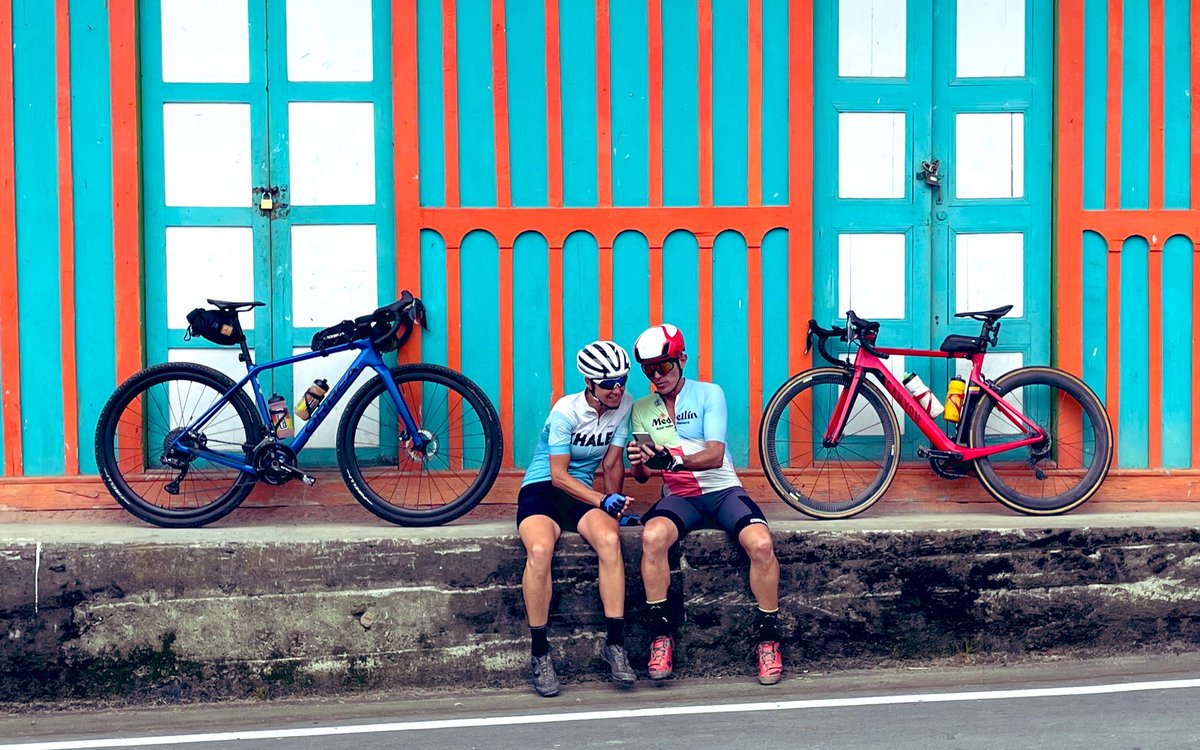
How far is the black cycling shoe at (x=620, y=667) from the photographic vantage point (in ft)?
20.5

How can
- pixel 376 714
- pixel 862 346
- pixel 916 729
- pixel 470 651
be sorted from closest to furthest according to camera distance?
pixel 916 729 → pixel 376 714 → pixel 470 651 → pixel 862 346

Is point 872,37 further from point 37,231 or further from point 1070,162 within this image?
point 37,231

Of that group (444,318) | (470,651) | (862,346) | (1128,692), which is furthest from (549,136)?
(1128,692)

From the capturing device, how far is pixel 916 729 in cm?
550

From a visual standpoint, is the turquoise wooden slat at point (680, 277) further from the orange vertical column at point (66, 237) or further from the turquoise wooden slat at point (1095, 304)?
the orange vertical column at point (66, 237)

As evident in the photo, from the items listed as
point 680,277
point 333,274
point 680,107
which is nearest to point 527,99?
point 680,107

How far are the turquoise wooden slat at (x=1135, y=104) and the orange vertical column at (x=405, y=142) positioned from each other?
386cm

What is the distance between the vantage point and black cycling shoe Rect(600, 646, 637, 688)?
6.23m

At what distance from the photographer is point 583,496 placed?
6.52 m

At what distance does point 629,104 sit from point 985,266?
216cm

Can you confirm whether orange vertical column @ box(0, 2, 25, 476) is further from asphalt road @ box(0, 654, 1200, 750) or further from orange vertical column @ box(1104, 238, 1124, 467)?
orange vertical column @ box(1104, 238, 1124, 467)

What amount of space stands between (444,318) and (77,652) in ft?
8.10

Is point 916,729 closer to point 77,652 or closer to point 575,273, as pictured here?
point 575,273

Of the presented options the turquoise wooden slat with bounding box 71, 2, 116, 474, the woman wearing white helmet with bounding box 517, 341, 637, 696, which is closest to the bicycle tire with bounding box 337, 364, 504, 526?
the woman wearing white helmet with bounding box 517, 341, 637, 696
